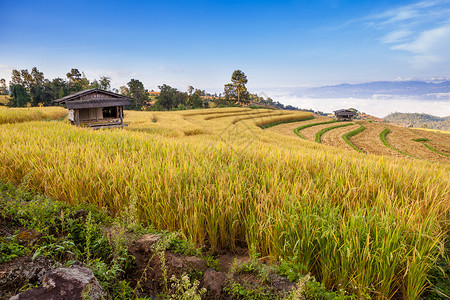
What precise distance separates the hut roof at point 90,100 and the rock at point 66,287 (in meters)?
20.6

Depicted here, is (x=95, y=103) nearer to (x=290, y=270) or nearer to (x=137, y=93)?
(x=290, y=270)

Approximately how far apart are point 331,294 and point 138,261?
1.95 meters

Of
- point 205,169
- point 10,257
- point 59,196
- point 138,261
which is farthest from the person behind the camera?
point 205,169

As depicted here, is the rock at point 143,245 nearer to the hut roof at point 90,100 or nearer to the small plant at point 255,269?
the small plant at point 255,269

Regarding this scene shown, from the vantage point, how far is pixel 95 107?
66.0 ft

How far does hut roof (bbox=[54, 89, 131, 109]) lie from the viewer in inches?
738

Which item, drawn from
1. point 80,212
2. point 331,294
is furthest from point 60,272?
point 331,294

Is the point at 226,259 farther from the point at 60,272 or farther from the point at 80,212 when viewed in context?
the point at 80,212

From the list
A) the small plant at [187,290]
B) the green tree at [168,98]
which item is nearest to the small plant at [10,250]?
the small plant at [187,290]

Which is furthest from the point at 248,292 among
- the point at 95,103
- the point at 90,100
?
the point at 90,100

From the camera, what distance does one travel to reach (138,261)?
2.38 m

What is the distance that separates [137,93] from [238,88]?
3674 cm

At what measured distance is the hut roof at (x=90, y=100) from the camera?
738 inches

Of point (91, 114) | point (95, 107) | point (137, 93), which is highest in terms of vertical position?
point (137, 93)
